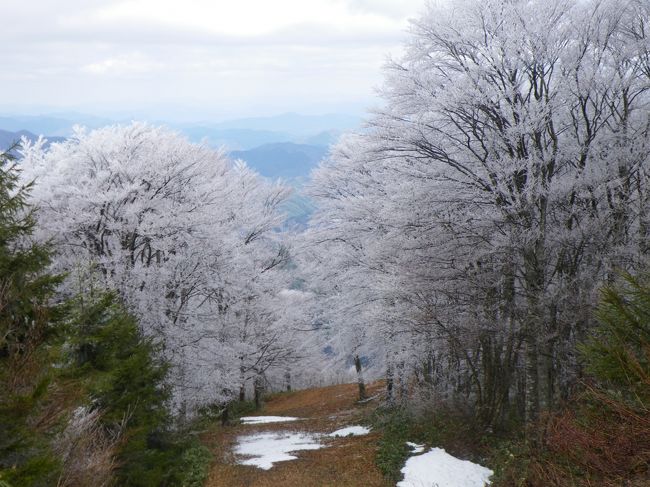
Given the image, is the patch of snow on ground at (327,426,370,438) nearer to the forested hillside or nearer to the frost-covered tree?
the forested hillside

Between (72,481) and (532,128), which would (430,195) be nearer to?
(532,128)

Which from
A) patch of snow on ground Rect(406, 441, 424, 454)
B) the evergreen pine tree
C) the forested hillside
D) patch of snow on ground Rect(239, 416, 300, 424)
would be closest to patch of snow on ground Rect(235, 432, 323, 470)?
the forested hillside

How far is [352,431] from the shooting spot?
17.4m

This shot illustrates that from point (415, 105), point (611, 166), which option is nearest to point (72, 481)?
point (415, 105)

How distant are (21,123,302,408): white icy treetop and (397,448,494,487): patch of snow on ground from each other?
22.7 feet

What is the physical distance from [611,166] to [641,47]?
232 cm

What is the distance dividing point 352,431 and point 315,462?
3898 millimetres

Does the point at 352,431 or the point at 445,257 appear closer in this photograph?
the point at 445,257

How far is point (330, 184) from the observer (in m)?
21.0

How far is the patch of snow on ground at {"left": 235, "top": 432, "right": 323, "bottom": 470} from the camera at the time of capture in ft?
48.6

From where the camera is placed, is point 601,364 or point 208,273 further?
point 208,273

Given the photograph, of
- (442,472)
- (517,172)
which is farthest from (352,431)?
(517,172)

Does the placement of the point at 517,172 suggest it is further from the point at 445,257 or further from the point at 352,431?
the point at 352,431

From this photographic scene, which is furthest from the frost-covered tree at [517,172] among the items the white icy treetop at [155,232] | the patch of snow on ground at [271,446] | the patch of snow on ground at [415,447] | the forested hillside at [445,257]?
the white icy treetop at [155,232]
